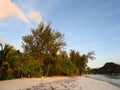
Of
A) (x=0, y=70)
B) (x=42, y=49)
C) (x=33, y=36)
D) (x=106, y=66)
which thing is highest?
(x=106, y=66)

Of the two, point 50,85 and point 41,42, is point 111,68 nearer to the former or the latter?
point 41,42

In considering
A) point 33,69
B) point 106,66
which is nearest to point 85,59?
point 33,69

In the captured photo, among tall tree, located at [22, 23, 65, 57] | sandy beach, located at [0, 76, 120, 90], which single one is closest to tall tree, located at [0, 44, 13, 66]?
A: sandy beach, located at [0, 76, 120, 90]

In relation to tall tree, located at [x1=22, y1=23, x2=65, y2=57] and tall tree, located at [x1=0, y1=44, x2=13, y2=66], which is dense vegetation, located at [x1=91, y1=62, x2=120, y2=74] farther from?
tall tree, located at [x1=0, y1=44, x2=13, y2=66]

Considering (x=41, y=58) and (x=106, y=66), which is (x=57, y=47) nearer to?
(x=41, y=58)

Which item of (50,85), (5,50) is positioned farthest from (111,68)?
(50,85)

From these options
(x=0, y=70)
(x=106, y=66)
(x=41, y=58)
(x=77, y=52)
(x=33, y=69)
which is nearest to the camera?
(x=0, y=70)

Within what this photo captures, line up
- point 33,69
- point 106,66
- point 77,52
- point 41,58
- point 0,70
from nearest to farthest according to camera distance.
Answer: point 0,70 → point 33,69 → point 41,58 → point 77,52 → point 106,66

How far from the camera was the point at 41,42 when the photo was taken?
46375mm

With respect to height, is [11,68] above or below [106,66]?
below

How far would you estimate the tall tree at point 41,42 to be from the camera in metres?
46.0

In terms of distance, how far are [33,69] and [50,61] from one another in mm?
12632

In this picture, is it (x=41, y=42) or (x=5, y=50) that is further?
(x=41, y=42)

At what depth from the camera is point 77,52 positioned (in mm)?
76750
